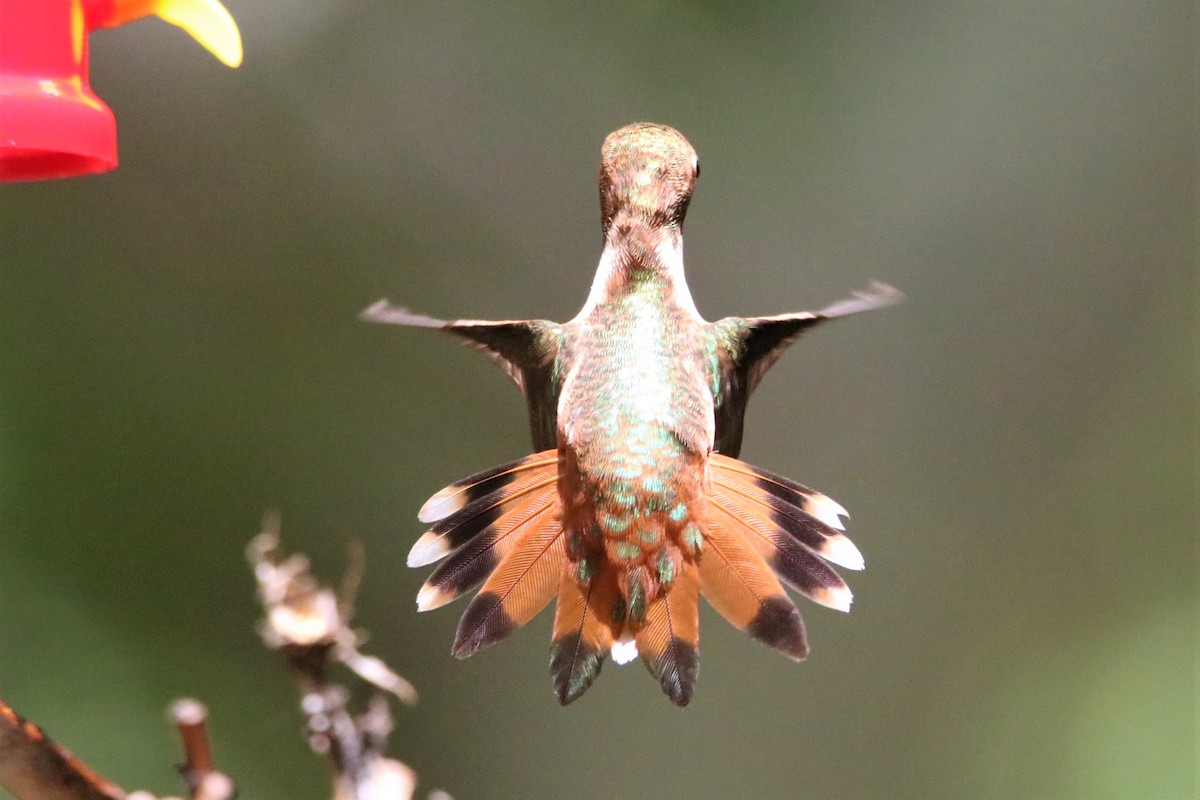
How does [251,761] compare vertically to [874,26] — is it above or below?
below

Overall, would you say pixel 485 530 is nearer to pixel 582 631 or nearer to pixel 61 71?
pixel 582 631

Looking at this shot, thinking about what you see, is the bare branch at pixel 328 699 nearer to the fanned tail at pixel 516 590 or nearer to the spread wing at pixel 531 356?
the fanned tail at pixel 516 590

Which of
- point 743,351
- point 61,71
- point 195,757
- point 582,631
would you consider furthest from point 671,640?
point 61,71

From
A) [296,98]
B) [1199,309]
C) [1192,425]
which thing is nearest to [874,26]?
[1199,309]

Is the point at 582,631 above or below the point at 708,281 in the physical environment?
below

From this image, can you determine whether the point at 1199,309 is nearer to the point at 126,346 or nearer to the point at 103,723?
the point at 126,346

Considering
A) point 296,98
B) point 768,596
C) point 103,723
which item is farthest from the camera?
point 296,98
